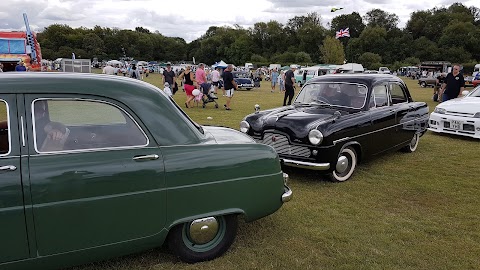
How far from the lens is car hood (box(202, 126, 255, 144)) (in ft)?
11.3

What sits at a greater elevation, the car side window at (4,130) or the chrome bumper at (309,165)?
the car side window at (4,130)

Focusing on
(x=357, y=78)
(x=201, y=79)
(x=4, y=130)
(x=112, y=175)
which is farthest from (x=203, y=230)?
(x=201, y=79)

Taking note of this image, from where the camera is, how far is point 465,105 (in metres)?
8.84

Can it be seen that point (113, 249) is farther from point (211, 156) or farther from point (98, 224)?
point (211, 156)

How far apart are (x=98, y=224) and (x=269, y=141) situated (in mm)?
3429

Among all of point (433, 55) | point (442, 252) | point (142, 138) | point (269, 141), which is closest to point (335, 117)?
point (269, 141)

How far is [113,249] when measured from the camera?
111 inches

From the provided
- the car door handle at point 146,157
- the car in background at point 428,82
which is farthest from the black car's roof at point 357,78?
the car in background at point 428,82

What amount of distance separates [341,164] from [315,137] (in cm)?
76

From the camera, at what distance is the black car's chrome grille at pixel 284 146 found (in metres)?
5.43

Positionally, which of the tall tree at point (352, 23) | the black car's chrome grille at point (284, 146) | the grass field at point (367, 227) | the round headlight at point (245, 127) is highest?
the tall tree at point (352, 23)

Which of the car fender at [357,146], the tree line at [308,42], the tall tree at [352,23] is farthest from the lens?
the tall tree at [352,23]

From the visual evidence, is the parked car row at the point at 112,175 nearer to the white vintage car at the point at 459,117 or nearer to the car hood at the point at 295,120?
the car hood at the point at 295,120

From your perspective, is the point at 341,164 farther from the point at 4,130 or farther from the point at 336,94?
the point at 4,130
